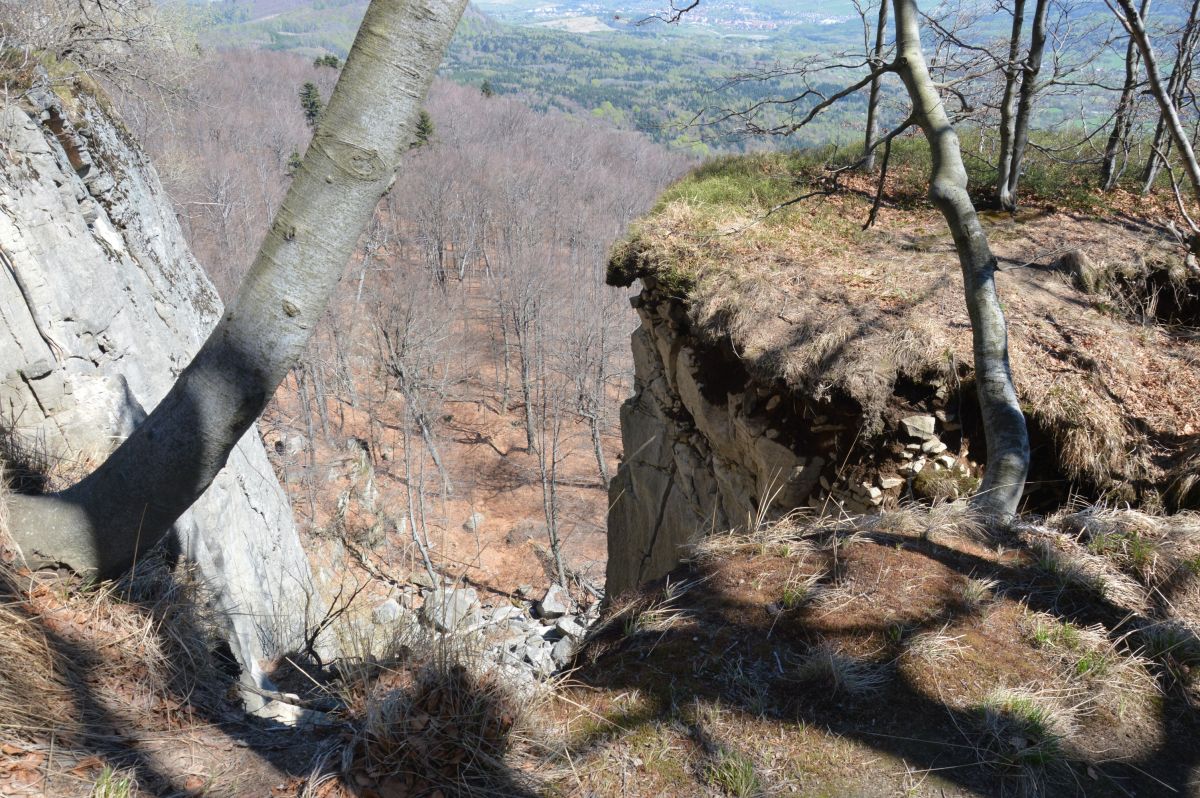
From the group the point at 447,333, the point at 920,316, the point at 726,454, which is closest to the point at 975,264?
the point at 920,316

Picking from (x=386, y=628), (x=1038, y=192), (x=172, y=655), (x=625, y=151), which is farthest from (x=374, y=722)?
(x=625, y=151)

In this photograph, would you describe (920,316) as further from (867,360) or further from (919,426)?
(919,426)

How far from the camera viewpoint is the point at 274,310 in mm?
2146

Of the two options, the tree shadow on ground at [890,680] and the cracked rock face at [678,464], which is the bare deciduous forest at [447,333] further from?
the tree shadow on ground at [890,680]

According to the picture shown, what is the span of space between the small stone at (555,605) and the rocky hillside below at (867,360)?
677cm

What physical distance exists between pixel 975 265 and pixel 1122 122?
5.56 metres

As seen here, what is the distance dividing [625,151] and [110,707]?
49.8 m

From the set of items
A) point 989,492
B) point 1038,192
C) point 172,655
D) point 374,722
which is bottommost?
point 172,655

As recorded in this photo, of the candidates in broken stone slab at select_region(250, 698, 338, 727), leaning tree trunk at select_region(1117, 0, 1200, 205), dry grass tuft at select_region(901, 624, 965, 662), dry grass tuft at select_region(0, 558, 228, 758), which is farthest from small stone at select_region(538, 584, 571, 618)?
leaning tree trunk at select_region(1117, 0, 1200, 205)

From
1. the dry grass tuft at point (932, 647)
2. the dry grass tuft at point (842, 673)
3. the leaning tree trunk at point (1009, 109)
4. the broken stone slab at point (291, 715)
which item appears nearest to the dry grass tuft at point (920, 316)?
the leaning tree trunk at point (1009, 109)

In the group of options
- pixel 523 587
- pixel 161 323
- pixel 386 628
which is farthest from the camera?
pixel 523 587

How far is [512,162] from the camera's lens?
42688 millimetres

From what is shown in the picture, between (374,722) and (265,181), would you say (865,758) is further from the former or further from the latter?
(265,181)

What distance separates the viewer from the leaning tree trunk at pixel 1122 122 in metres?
6.47
